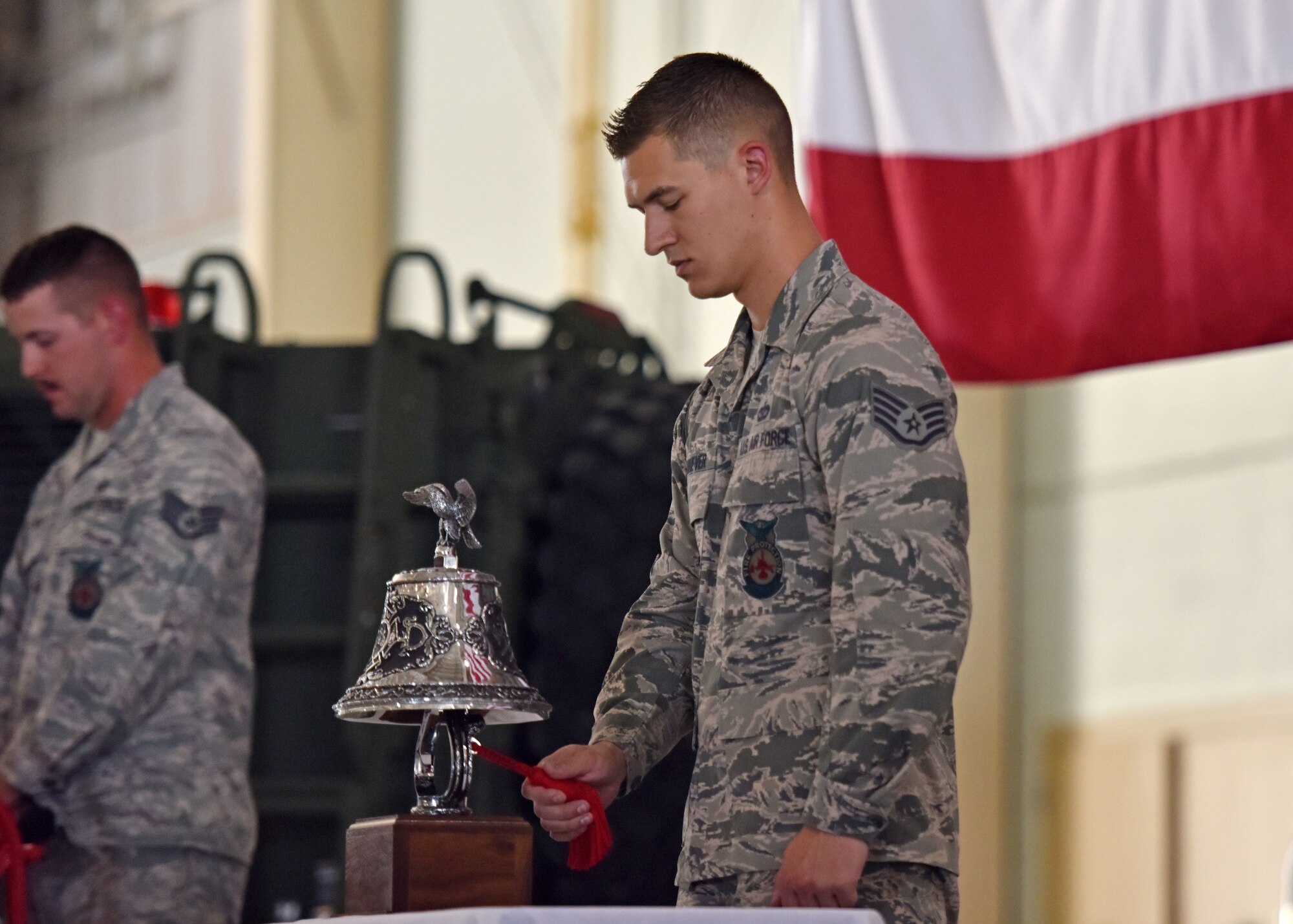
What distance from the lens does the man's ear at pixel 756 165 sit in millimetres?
2178

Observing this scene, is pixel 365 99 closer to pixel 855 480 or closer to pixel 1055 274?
pixel 1055 274

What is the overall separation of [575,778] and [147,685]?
50.4 inches

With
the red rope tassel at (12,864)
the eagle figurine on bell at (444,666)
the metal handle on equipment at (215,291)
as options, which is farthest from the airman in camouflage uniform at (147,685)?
the eagle figurine on bell at (444,666)

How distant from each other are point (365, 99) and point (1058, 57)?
14.8 feet

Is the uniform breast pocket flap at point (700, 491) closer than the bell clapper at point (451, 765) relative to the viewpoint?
No

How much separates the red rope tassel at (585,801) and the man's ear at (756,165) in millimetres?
647

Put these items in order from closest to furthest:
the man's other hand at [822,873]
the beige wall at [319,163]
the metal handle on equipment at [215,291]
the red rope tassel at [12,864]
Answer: the man's other hand at [822,873] < the red rope tassel at [12,864] < the metal handle on equipment at [215,291] < the beige wall at [319,163]

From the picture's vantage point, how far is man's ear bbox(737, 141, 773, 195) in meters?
2.18

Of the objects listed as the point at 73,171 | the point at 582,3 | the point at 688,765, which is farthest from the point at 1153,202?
the point at 73,171

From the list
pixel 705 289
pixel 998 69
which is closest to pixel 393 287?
pixel 998 69

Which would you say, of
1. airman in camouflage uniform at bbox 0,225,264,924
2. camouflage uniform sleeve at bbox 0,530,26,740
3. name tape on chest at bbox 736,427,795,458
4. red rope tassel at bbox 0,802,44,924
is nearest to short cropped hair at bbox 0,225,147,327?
airman in camouflage uniform at bbox 0,225,264,924

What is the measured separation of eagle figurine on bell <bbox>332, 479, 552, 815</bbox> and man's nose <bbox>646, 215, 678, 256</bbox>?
32cm

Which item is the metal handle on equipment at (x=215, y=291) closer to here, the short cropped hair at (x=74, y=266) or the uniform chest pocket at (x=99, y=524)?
the short cropped hair at (x=74, y=266)

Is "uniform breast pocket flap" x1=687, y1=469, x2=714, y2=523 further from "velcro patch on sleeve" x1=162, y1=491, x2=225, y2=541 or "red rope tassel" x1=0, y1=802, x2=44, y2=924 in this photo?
"velcro patch on sleeve" x1=162, y1=491, x2=225, y2=541
